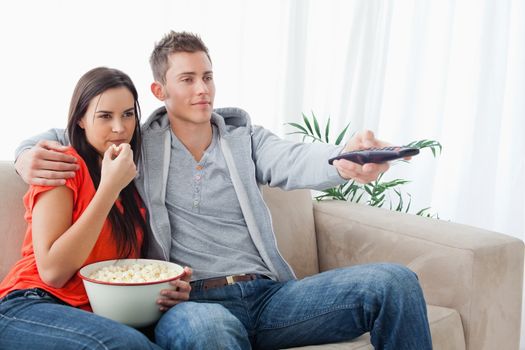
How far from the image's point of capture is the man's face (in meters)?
1.95

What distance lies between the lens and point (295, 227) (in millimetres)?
2316

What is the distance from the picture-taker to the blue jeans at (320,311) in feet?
5.21

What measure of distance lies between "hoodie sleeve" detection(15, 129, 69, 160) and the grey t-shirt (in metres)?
0.29

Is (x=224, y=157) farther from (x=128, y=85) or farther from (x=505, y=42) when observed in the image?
(x=505, y=42)

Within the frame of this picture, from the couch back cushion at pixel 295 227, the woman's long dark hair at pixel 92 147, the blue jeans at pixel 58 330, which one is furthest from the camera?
the couch back cushion at pixel 295 227

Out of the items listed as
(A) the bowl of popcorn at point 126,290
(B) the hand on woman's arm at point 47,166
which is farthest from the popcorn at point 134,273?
(B) the hand on woman's arm at point 47,166

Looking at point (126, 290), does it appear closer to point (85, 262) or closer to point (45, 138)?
point (85, 262)

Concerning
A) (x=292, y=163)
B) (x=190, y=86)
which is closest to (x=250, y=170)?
(x=292, y=163)

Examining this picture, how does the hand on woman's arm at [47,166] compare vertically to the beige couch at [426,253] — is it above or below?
above

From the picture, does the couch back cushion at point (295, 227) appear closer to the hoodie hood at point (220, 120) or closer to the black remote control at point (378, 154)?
the hoodie hood at point (220, 120)

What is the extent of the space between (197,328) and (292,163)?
594 mm

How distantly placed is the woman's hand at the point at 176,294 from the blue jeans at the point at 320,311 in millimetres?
24

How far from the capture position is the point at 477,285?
6.60 feet

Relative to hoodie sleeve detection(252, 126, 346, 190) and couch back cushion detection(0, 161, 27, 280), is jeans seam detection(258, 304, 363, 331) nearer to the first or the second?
hoodie sleeve detection(252, 126, 346, 190)
